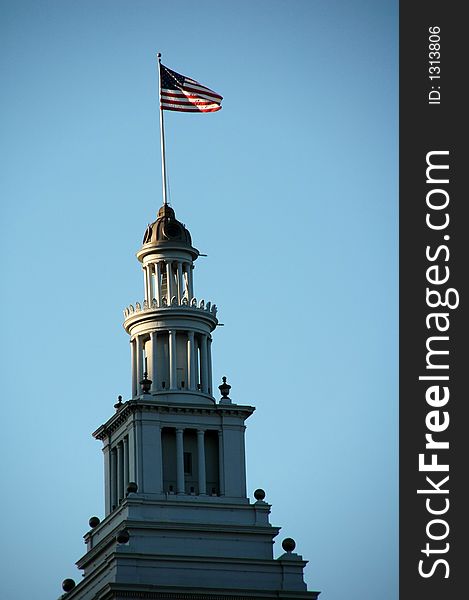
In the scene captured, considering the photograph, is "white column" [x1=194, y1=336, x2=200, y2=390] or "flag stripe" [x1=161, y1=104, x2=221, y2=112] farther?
"white column" [x1=194, y1=336, x2=200, y2=390]

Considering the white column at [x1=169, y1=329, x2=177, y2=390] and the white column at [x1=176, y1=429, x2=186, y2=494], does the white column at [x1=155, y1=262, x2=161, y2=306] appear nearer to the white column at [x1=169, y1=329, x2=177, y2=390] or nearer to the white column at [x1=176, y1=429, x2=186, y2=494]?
the white column at [x1=169, y1=329, x2=177, y2=390]

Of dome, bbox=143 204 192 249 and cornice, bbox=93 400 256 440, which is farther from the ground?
dome, bbox=143 204 192 249

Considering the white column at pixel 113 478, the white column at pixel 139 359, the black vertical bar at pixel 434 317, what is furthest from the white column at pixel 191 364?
the black vertical bar at pixel 434 317

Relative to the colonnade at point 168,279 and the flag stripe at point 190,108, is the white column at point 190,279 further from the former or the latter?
the flag stripe at point 190,108

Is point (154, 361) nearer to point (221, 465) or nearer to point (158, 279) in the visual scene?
point (158, 279)

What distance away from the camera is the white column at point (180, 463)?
111 m

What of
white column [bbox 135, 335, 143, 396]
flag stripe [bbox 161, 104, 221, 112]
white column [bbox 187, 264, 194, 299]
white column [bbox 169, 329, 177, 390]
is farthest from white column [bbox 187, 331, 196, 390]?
flag stripe [bbox 161, 104, 221, 112]

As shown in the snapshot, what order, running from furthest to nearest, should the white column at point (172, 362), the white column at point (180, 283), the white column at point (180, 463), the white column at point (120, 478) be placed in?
the white column at point (180, 283), the white column at point (172, 362), the white column at point (120, 478), the white column at point (180, 463)

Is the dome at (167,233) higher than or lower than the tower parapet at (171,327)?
higher

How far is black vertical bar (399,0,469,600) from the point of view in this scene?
223ft

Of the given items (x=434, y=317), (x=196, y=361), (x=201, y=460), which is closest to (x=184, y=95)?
(x=196, y=361)

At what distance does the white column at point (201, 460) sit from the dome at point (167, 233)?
1194 centimetres

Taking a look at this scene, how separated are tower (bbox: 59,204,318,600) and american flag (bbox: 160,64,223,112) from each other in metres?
7.54

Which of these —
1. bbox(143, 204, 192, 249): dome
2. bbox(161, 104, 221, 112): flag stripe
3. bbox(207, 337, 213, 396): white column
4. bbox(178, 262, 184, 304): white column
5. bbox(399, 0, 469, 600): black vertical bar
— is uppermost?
bbox(161, 104, 221, 112): flag stripe
